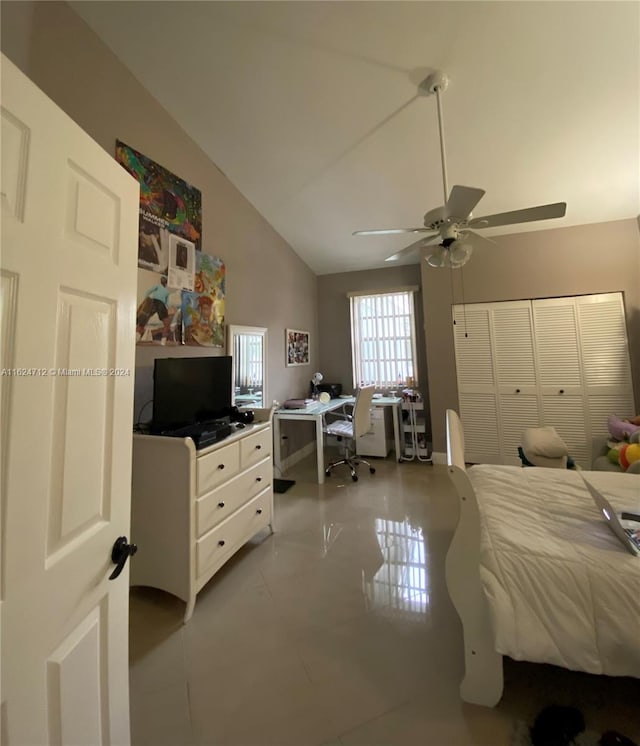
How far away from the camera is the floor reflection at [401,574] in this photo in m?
1.74

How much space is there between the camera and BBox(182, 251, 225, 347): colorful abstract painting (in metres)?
2.47

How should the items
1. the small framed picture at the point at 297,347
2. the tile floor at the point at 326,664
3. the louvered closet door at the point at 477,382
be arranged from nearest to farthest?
the tile floor at the point at 326,664
the louvered closet door at the point at 477,382
the small framed picture at the point at 297,347

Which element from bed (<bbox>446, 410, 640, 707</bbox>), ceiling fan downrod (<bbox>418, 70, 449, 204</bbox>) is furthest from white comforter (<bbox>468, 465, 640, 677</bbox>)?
ceiling fan downrod (<bbox>418, 70, 449, 204</bbox>)

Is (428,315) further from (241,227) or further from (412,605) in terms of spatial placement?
(412,605)

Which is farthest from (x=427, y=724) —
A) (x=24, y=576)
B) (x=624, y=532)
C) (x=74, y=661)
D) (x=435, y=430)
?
(x=435, y=430)

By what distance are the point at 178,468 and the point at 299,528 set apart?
1.30 meters

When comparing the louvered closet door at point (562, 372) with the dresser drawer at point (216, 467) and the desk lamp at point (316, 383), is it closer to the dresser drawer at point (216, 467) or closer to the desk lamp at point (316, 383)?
the desk lamp at point (316, 383)

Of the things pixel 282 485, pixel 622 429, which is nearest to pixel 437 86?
pixel 622 429

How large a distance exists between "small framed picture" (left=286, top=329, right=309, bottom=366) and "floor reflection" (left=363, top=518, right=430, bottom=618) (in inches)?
92.6

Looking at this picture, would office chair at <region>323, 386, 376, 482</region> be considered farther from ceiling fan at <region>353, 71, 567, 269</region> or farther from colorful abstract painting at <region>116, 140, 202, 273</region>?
colorful abstract painting at <region>116, 140, 202, 273</region>

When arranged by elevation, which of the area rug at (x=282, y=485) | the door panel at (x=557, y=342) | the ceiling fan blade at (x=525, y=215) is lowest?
the area rug at (x=282, y=485)

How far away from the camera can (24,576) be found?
583 mm

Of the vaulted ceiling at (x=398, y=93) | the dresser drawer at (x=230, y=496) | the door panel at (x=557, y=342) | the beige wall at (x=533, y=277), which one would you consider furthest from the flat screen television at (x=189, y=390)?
the door panel at (x=557, y=342)

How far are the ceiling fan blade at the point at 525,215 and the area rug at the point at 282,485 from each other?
287 cm
